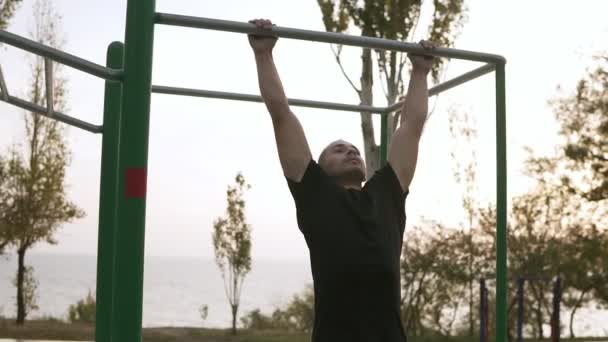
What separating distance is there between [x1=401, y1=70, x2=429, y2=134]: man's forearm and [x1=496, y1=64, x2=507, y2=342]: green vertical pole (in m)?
0.37

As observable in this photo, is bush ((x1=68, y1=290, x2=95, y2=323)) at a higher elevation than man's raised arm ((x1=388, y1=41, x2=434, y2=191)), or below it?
below

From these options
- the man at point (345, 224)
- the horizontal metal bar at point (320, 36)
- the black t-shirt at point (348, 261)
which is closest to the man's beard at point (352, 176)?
the man at point (345, 224)

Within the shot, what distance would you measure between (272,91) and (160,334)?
9.12 m

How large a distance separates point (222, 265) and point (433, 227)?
130 inches

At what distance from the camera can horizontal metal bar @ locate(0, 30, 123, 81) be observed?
211 cm

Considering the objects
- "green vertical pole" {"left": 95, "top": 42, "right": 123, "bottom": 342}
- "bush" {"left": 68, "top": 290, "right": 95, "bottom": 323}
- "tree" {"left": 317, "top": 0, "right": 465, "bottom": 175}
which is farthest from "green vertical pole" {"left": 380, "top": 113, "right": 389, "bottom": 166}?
"bush" {"left": 68, "top": 290, "right": 95, "bottom": 323}

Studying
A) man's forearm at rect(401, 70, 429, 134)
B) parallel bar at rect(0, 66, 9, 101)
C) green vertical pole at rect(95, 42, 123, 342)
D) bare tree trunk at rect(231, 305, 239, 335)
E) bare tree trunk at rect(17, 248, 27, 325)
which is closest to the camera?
man's forearm at rect(401, 70, 429, 134)

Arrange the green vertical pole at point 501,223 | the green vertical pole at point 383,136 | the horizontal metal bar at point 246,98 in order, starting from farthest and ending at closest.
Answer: the green vertical pole at point 383,136 < the horizontal metal bar at point 246,98 < the green vertical pole at point 501,223

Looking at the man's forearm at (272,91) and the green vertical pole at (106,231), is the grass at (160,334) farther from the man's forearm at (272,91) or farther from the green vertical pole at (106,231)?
the man's forearm at (272,91)

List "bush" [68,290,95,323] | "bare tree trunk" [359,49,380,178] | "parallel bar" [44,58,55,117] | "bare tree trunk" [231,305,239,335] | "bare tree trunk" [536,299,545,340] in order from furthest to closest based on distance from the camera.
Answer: "bush" [68,290,95,323], "bare tree trunk" [536,299,545,340], "bare tree trunk" [231,305,239,335], "bare tree trunk" [359,49,380,178], "parallel bar" [44,58,55,117]

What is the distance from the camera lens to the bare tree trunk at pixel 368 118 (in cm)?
1072

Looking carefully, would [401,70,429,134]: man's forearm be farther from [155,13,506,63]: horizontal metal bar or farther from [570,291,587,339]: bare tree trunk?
[570,291,587,339]: bare tree trunk

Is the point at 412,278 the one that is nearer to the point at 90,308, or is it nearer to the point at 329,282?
the point at 90,308

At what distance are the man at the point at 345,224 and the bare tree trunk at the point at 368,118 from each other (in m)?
8.41
